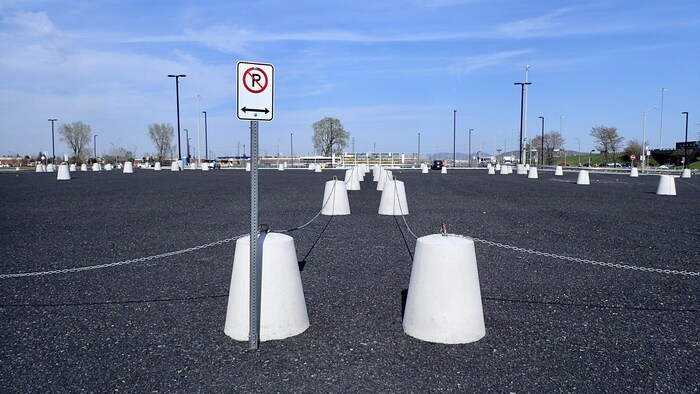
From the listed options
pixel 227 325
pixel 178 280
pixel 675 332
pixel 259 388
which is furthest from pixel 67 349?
pixel 675 332

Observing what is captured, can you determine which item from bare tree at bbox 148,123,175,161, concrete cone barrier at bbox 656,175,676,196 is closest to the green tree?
bare tree at bbox 148,123,175,161

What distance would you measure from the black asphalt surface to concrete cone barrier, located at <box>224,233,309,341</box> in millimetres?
109

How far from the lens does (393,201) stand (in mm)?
12188

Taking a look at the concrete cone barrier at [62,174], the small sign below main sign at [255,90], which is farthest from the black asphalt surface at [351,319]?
the concrete cone barrier at [62,174]

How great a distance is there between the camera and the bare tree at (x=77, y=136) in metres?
102

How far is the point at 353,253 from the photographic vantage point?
7516 mm

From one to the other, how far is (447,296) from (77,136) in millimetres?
113381

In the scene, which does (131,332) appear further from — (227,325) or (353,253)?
(353,253)

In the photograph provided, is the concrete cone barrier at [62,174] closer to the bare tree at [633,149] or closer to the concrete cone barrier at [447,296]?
the concrete cone barrier at [447,296]

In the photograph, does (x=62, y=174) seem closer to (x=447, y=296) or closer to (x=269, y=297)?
(x=269, y=297)

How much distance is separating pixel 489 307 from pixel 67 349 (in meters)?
3.55

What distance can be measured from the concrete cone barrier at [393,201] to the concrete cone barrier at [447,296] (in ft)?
26.2

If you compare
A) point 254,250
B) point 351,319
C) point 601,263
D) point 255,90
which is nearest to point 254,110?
point 255,90

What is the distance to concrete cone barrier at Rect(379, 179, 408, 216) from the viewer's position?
12.2 meters
